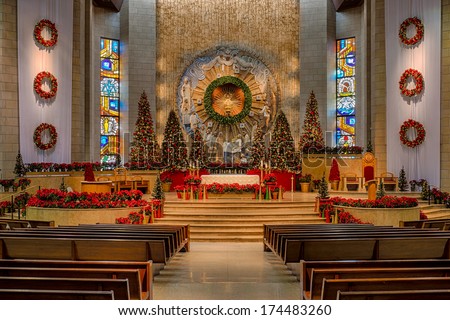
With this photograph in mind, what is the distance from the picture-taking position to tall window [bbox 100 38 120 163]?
2934cm

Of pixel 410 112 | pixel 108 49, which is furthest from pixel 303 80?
pixel 108 49

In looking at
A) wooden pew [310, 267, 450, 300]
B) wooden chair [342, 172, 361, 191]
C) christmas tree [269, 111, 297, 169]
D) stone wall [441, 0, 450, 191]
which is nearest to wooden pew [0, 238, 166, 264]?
wooden pew [310, 267, 450, 300]

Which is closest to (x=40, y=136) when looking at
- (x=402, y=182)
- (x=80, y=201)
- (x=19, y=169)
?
(x=19, y=169)

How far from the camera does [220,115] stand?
96.2 feet

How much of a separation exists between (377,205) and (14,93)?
15132mm

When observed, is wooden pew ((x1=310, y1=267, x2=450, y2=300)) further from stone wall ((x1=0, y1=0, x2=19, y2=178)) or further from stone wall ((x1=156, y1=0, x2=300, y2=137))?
stone wall ((x1=156, y1=0, x2=300, y2=137))

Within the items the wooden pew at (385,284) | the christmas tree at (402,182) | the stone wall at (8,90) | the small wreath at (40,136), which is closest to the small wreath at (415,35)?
the christmas tree at (402,182)

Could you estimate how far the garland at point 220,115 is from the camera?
29.3 meters

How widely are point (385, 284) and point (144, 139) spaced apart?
74.9 ft

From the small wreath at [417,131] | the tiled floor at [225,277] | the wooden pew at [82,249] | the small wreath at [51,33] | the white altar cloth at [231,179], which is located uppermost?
the small wreath at [51,33]

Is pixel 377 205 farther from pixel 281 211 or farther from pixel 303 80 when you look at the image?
pixel 303 80

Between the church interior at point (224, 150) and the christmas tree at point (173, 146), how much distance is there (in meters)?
0.13

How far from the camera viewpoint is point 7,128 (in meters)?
21.2

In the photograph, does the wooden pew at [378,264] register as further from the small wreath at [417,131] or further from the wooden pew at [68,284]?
the small wreath at [417,131]
